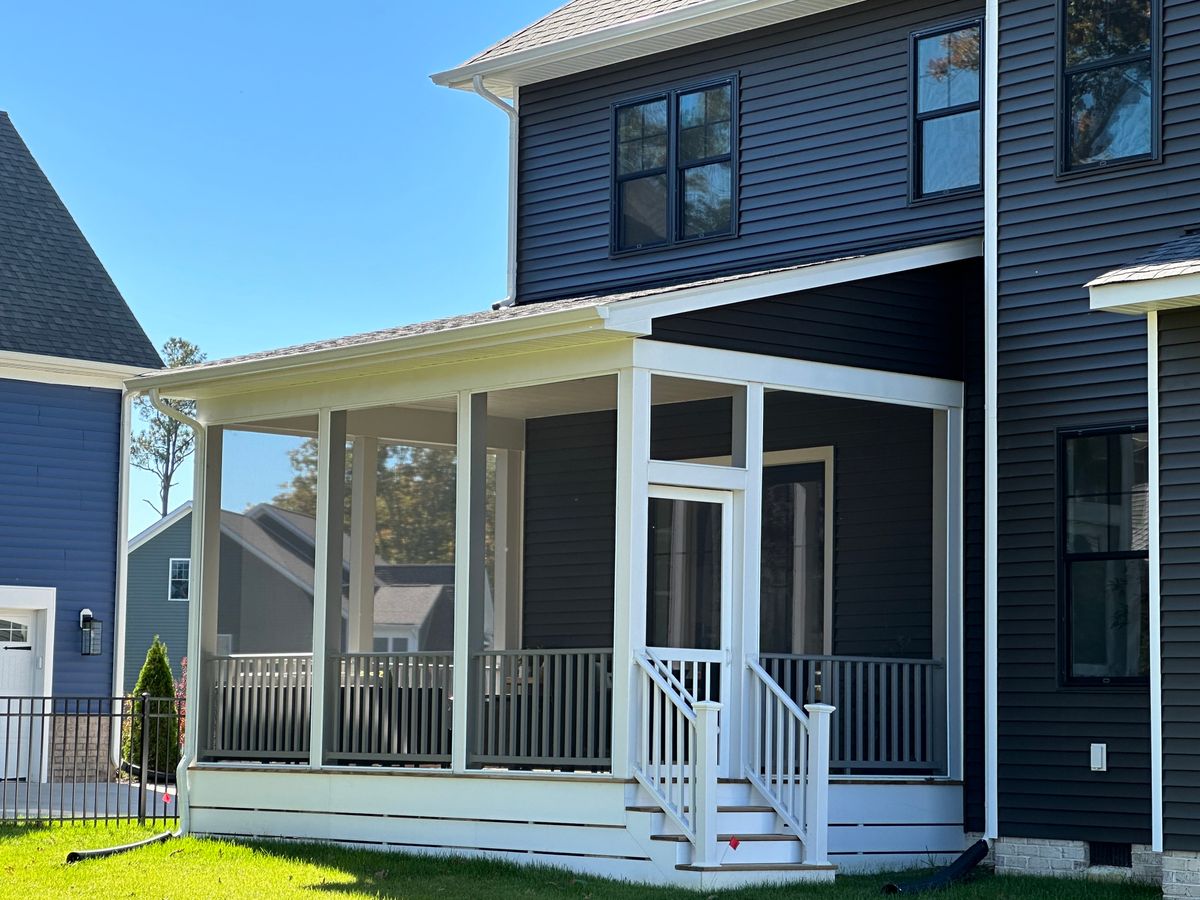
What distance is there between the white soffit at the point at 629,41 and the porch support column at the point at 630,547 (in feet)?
15.5

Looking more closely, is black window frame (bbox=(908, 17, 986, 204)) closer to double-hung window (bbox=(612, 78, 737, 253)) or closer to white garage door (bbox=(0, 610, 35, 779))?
double-hung window (bbox=(612, 78, 737, 253))

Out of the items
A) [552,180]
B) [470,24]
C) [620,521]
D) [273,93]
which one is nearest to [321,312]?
[273,93]

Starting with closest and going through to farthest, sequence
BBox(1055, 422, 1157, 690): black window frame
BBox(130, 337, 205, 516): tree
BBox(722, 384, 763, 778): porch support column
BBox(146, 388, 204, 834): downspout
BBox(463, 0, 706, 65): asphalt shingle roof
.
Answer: BBox(722, 384, 763, 778): porch support column, BBox(1055, 422, 1157, 690): black window frame, BBox(146, 388, 204, 834): downspout, BBox(463, 0, 706, 65): asphalt shingle roof, BBox(130, 337, 205, 516): tree

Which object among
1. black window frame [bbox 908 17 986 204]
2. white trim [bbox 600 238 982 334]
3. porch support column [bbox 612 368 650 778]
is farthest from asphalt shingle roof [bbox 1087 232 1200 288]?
porch support column [bbox 612 368 650 778]

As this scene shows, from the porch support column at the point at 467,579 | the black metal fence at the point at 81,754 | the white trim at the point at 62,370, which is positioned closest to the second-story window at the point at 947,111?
the porch support column at the point at 467,579

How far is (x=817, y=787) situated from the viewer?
1198 centimetres

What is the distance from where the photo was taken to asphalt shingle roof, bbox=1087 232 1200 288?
34.9 ft

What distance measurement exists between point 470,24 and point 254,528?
44.7m

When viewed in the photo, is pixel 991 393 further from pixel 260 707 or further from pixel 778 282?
pixel 260 707

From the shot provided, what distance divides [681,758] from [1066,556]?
132 inches

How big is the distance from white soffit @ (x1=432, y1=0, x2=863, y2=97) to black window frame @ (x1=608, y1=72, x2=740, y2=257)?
0.40 m

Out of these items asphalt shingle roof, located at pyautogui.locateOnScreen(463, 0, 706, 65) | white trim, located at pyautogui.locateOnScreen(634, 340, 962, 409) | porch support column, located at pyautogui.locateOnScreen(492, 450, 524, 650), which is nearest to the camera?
white trim, located at pyautogui.locateOnScreen(634, 340, 962, 409)

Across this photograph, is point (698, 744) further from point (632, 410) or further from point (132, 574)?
point (132, 574)

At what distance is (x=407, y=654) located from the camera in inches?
542
